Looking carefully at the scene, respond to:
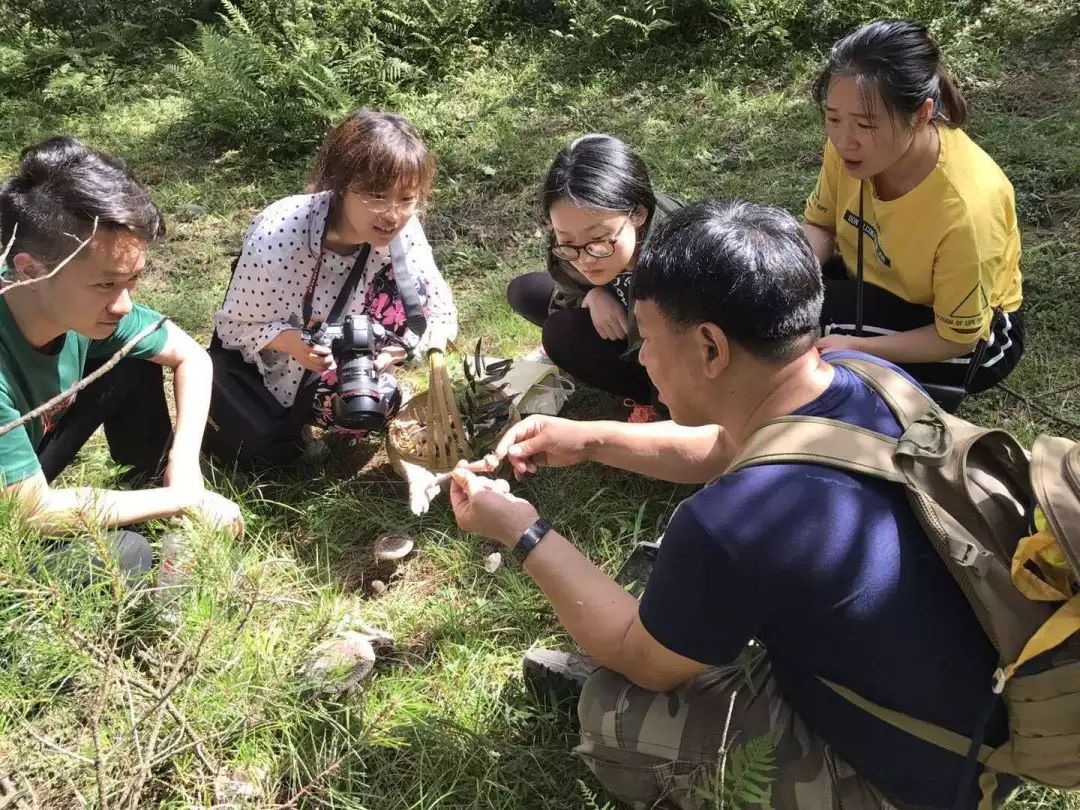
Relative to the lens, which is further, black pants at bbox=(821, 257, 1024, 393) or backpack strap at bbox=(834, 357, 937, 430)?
black pants at bbox=(821, 257, 1024, 393)

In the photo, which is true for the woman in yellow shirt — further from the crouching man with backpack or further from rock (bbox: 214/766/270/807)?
rock (bbox: 214/766/270/807)

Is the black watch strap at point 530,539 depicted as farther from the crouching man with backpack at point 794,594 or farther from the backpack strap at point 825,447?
the backpack strap at point 825,447

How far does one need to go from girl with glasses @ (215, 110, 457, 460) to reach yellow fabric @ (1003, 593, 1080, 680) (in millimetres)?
2241

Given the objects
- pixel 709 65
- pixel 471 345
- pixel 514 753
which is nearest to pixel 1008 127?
pixel 709 65

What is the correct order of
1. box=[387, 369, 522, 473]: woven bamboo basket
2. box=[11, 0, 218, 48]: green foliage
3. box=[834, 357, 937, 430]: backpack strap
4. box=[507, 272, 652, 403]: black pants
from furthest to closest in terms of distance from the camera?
1. box=[11, 0, 218, 48]: green foliage
2. box=[507, 272, 652, 403]: black pants
3. box=[387, 369, 522, 473]: woven bamboo basket
4. box=[834, 357, 937, 430]: backpack strap

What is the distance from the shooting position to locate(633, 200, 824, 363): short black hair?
61.2 inches

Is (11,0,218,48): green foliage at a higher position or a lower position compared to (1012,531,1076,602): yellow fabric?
lower

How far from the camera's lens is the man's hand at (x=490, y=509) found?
1.97 meters

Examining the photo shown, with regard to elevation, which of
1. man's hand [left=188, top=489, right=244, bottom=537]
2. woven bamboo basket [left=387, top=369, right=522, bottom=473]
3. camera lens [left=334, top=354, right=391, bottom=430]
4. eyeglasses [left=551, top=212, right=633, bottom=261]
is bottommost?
woven bamboo basket [left=387, top=369, right=522, bottom=473]

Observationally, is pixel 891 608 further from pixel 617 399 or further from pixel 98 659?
pixel 617 399

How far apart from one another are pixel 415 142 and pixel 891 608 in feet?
7.14

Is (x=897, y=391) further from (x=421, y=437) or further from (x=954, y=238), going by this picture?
(x=421, y=437)

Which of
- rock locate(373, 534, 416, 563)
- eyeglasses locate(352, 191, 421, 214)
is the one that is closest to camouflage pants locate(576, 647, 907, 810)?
rock locate(373, 534, 416, 563)

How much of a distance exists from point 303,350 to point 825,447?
2.04 meters
